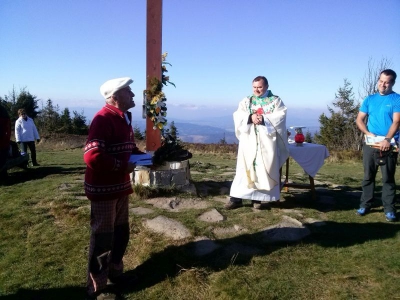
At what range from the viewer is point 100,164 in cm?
239

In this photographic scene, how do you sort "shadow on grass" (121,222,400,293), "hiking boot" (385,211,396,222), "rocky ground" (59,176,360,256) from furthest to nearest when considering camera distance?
"hiking boot" (385,211,396,222)
"rocky ground" (59,176,360,256)
"shadow on grass" (121,222,400,293)

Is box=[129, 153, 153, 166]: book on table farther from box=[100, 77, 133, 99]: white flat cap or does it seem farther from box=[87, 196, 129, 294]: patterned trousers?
box=[100, 77, 133, 99]: white flat cap

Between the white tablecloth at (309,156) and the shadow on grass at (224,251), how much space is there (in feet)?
3.81

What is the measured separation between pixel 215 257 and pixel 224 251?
161 millimetres

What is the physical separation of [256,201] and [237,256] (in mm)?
1612

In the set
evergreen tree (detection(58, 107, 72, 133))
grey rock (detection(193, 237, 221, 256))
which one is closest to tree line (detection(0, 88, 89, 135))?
evergreen tree (detection(58, 107, 72, 133))

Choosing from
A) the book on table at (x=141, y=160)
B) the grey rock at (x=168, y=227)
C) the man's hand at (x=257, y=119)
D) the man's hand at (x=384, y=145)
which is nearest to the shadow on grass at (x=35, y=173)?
the grey rock at (x=168, y=227)

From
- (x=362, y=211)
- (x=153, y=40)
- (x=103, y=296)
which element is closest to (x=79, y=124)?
(x=153, y=40)

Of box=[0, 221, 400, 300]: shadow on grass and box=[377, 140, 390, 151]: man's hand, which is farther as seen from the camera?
box=[377, 140, 390, 151]: man's hand

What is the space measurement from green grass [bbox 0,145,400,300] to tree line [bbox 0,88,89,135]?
57.5ft

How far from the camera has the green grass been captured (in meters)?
2.72

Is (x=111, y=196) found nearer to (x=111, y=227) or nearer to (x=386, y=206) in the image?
(x=111, y=227)

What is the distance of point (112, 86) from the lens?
257cm

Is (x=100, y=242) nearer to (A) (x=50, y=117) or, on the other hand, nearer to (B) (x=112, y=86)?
(B) (x=112, y=86)
